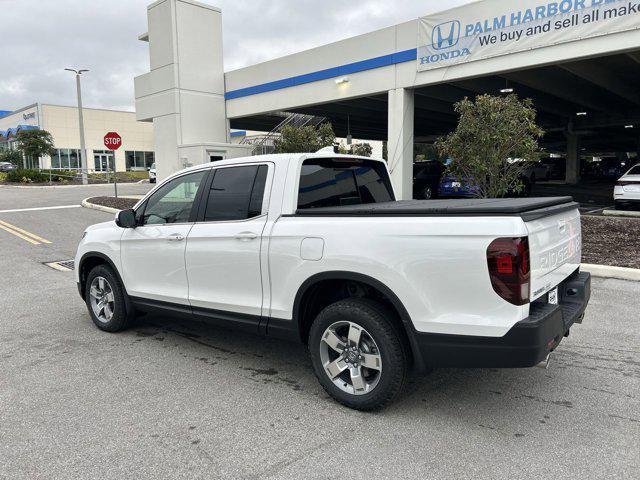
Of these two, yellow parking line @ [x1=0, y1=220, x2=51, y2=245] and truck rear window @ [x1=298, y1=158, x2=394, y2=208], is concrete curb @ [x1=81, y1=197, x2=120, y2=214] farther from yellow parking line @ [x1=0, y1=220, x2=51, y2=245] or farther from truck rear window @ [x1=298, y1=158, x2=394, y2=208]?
truck rear window @ [x1=298, y1=158, x2=394, y2=208]

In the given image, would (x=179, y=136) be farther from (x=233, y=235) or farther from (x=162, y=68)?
(x=233, y=235)

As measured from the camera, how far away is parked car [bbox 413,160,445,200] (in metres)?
20.8

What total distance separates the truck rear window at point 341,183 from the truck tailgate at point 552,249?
5.59ft

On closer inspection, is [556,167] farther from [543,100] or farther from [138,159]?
[138,159]

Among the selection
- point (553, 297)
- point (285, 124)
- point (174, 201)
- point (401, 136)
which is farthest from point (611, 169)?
point (174, 201)

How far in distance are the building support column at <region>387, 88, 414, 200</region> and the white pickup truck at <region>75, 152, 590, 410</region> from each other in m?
11.2

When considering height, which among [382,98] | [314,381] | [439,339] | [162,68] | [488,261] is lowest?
[314,381]

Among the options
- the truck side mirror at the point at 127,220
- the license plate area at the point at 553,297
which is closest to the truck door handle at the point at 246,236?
the truck side mirror at the point at 127,220

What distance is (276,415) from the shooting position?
351 centimetres

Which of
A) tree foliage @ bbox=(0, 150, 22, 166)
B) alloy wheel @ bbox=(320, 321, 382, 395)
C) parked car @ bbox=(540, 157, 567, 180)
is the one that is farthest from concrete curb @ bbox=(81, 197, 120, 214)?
tree foliage @ bbox=(0, 150, 22, 166)

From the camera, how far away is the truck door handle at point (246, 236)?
12.9 ft

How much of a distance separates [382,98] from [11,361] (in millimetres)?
17699

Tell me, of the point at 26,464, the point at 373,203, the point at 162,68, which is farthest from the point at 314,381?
the point at 162,68

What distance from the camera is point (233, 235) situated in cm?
408
